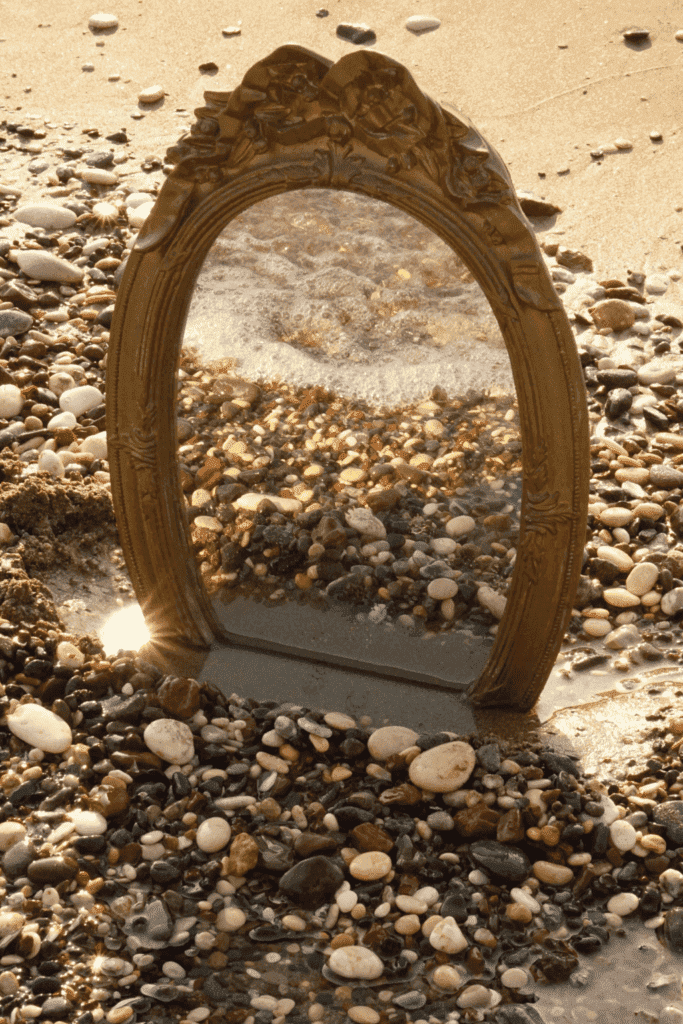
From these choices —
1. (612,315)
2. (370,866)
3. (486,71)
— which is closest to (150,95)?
(486,71)

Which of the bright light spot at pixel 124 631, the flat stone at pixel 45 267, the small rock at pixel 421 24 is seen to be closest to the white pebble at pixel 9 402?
the flat stone at pixel 45 267

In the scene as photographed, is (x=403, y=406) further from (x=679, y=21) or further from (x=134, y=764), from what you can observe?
(x=679, y=21)

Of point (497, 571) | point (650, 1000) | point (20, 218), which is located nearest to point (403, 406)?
point (497, 571)

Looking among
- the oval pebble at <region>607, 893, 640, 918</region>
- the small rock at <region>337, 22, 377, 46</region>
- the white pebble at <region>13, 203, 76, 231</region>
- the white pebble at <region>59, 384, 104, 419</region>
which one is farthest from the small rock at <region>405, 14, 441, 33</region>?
the oval pebble at <region>607, 893, 640, 918</region>

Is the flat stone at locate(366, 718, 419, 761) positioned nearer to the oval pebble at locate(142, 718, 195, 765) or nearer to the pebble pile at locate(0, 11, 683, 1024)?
the pebble pile at locate(0, 11, 683, 1024)

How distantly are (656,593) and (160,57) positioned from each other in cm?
406

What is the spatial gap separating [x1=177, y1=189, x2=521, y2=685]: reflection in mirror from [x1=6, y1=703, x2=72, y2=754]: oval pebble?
0.43 m

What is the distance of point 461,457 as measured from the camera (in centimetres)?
220

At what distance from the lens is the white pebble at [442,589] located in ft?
7.32

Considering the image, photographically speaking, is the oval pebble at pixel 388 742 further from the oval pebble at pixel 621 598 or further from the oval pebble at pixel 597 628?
the oval pebble at pixel 621 598

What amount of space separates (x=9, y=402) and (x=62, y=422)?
182 millimetres

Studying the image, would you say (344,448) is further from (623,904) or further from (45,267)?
(45,267)

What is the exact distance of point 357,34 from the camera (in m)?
5.17

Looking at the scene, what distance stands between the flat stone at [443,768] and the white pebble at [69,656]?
737mm
